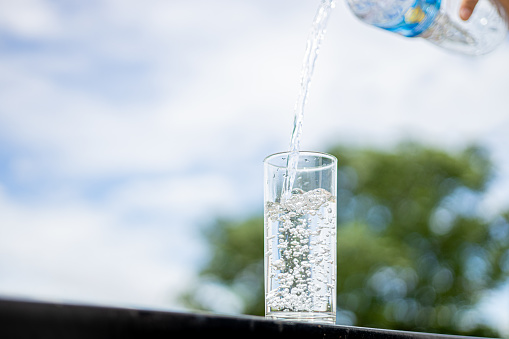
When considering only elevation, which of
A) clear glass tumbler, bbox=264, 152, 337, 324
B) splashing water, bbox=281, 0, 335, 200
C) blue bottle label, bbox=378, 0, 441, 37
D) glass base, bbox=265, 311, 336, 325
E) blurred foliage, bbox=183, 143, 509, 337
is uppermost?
blue bottle label, bbox=378, 0, 441, 37

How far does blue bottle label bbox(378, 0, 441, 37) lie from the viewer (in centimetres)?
176

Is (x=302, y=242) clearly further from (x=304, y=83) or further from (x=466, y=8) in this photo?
(x=466, y=8)

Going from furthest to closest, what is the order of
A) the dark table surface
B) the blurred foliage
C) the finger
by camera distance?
the blurred foliage
the finger
the dark table surface

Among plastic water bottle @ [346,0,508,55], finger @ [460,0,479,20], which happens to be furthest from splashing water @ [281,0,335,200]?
finger @ [460,0,479,20]

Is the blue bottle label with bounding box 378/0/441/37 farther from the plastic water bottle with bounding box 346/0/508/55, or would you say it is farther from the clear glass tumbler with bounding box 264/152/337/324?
the clear glass tumbler with bounding box 264/152/337/324

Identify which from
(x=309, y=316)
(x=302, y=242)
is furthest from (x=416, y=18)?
(x=309, y=316)

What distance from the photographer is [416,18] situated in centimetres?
178

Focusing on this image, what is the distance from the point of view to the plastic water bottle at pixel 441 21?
5.80ft

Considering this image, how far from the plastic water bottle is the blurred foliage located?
1441cm

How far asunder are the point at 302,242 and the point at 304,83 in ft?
1.65

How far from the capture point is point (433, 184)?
705 inches

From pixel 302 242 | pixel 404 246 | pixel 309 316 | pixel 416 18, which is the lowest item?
pixel 404 246

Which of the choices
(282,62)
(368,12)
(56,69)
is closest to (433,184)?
(282,62)

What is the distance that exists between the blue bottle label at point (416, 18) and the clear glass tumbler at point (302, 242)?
2.42 feet
